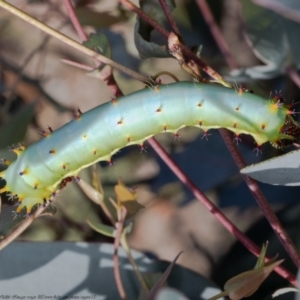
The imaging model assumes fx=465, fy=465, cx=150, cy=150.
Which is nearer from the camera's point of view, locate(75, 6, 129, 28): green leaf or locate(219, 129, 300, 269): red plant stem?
locate(219, 129, 300, 269): red plant stem

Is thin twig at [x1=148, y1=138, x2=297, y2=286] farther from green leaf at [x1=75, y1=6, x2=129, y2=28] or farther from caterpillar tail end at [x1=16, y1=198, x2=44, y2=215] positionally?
green leaf at [x1=75, y1=6, x2=129, y2=28]

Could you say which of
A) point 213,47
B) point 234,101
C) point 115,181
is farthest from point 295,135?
point 115,181

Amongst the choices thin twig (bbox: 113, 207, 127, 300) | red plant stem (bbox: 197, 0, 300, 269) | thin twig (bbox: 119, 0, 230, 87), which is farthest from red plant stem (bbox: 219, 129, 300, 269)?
thin twig (bbox: 113, 207, 127, 300)

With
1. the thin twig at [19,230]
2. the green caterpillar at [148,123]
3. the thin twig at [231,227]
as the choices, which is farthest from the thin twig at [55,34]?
the thin twig at [19,230]

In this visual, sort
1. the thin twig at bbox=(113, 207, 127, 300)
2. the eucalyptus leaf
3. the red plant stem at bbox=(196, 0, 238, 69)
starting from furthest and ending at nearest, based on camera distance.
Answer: the red plant stem at bbox=(196, 0, 238, 69) < the thin twig at bbox=(113, 207, 127, 300) < the eucalyptus leaf

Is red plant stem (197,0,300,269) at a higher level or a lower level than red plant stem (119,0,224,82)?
lower

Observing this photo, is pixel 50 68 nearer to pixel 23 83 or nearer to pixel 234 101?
pixel 23 83

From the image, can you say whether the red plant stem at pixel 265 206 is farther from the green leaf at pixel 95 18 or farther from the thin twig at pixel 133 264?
the green leaf at pixel 95 18
